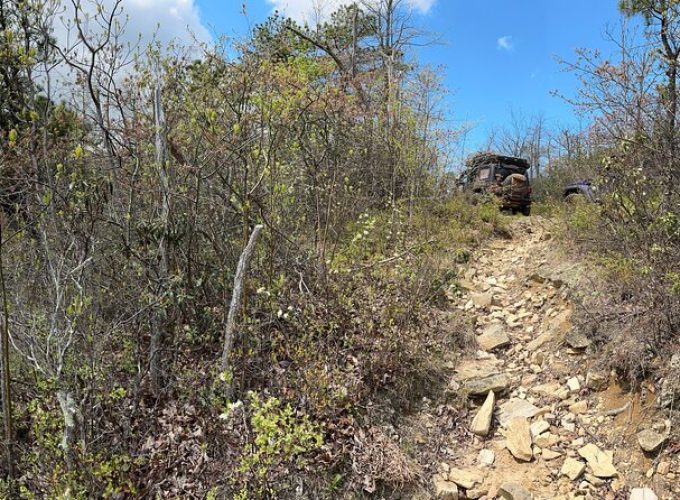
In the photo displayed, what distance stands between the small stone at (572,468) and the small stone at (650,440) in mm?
433

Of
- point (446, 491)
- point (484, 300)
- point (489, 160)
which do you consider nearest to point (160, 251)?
point (446, 491)

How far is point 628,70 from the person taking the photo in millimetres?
4492

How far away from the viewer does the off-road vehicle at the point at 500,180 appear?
357 inches

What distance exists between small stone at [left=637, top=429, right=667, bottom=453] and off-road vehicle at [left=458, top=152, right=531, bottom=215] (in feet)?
19.1

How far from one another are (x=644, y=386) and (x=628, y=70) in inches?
124

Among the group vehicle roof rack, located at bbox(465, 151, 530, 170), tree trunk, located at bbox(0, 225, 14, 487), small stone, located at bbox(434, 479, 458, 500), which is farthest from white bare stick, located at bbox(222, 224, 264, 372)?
vehicle roof rack, located at bbox(465, 151, 530, 170)

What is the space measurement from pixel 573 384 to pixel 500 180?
7.74 m

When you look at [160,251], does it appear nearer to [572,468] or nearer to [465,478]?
[465,478]

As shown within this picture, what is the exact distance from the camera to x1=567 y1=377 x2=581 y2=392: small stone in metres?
3.89

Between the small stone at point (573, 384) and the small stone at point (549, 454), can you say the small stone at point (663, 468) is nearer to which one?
the small stone at point (549, 454)

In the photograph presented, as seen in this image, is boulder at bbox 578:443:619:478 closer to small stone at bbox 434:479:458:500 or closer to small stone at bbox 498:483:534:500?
small stone at bbox 498:483:534:500

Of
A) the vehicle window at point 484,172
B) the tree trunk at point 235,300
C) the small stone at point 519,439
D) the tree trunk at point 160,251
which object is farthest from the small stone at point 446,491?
the vehicle window at point 484,172

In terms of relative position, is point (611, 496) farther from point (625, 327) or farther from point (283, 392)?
point (283, 392)

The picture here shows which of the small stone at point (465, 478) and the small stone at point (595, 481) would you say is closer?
the small stone at point (595, 481)
